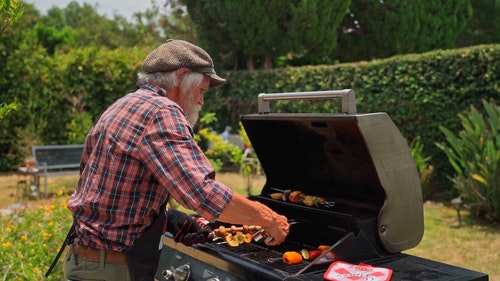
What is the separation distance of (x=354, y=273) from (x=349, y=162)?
2.35 ft

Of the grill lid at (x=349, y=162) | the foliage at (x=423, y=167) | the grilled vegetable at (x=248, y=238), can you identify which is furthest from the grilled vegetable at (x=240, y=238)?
the foliage at (x=423, y=167)

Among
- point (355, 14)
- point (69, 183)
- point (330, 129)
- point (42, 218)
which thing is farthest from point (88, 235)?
point (355, 14)

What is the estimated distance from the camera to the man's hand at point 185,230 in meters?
2.71

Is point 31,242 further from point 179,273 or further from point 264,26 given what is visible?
point 264,26

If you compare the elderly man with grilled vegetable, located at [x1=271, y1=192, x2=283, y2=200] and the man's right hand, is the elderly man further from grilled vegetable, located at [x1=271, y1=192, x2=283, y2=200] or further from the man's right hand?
grilled vegetable, located at [x1=271, y1=192, x2=283, y2=200]

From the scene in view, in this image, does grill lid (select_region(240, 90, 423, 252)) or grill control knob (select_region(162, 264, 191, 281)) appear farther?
grill control knob (select_region(162, 264, 191, 281))

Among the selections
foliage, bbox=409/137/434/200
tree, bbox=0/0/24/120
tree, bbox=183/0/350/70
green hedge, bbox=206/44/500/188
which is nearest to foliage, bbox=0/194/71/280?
tree, bbox=0/0/24/120

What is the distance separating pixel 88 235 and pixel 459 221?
627 cm

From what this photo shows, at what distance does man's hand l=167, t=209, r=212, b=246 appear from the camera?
107 inches

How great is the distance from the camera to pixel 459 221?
25.2ft

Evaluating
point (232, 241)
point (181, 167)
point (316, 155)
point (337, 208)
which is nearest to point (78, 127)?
point (316, 155)

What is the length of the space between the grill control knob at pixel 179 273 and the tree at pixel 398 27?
17.7 meters

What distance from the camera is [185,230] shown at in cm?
276

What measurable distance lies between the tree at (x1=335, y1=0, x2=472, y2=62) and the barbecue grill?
1709 cm
